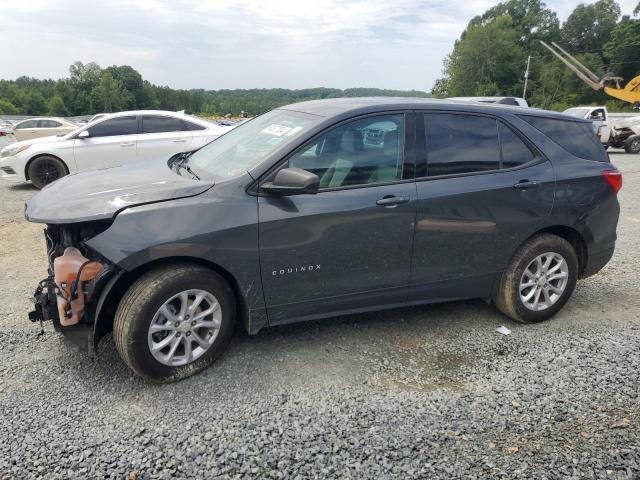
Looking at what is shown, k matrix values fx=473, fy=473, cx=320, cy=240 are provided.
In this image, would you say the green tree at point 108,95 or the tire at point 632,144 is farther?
the green tree at point 108,95

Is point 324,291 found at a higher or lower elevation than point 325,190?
lower

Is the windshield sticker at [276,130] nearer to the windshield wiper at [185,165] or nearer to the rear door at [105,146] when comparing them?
the windshield wiper at [185,165]

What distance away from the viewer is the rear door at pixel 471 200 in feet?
11.2

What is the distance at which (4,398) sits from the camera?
2799 millimetres

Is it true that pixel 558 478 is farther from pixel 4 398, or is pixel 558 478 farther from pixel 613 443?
pixel 4 398

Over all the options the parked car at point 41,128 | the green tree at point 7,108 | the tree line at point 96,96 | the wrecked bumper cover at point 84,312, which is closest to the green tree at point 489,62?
the tree line at point 96,96

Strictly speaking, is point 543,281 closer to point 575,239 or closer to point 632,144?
point 575,239

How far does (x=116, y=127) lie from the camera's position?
29.7 ft

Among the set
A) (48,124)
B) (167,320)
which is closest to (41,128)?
(48,124)

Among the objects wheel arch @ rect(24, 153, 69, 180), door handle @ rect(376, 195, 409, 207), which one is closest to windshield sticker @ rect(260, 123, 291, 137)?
door handle @ rect(376, 195, 409, 207)

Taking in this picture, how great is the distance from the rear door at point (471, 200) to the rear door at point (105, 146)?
7004mm

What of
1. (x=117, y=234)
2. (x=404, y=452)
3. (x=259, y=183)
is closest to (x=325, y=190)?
(x=259, y=183)

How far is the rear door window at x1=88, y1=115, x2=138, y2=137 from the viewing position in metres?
9.00

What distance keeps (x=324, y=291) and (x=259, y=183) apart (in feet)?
2.80
